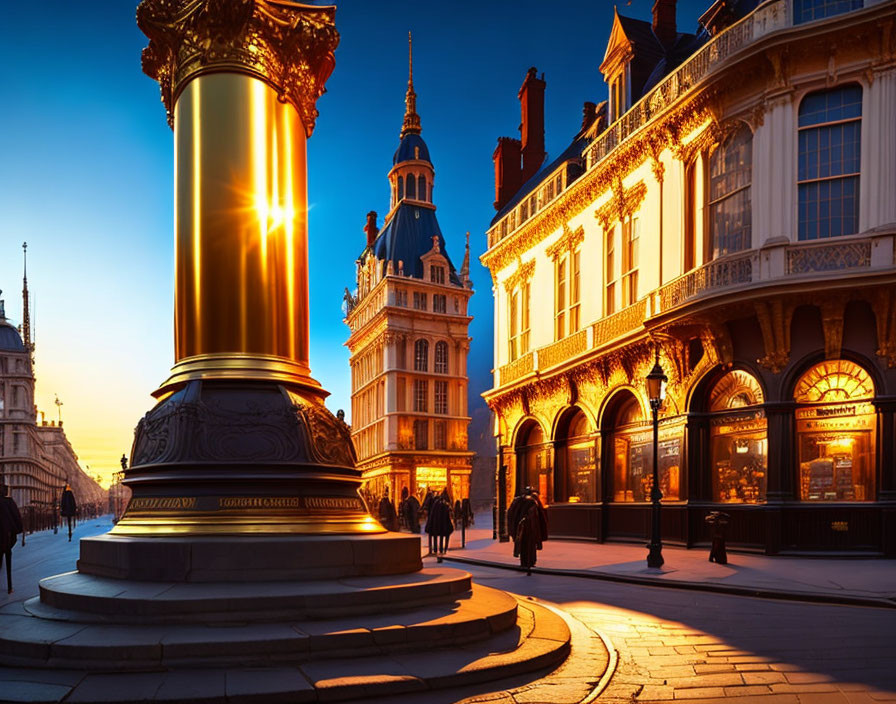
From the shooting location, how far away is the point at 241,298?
9.07 meters

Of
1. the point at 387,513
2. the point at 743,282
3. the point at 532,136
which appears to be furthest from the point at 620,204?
the point at 387,513

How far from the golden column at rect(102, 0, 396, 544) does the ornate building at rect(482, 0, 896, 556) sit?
1249 centimetres

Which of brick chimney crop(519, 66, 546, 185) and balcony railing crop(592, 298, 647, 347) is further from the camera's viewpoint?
brick chimney crop(519, 66, 546, 185)

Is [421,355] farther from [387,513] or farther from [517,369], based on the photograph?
[387,513]

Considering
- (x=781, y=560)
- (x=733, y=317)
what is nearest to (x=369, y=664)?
(x=781, y=560)

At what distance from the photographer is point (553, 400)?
95.0 feet

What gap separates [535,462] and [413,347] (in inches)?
1549

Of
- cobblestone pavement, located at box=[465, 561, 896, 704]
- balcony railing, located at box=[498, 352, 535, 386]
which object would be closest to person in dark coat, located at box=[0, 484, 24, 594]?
cobblestone pavement, located at box=[465, 561, 896, 704]

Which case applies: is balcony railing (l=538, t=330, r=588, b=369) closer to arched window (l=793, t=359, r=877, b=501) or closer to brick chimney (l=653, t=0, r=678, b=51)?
arched window (l=793, t=359, r=877, b=501)

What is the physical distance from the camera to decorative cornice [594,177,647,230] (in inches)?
966

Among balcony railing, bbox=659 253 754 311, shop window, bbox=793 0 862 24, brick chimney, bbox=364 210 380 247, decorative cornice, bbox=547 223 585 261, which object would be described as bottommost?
balcony railing, bbox=659 253 754 311

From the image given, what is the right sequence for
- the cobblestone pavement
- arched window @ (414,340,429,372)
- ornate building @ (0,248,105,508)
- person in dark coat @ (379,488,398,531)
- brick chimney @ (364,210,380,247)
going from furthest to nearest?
ornate building @ (0,248,105,508), brick chimney @ (364,210,380,247), arched window @ (414,340,429,372), person in dark coat @ (379,488,398,531), the cobblestone pavement

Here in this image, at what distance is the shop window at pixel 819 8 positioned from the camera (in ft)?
59.8

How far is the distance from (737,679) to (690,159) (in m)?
18.0
